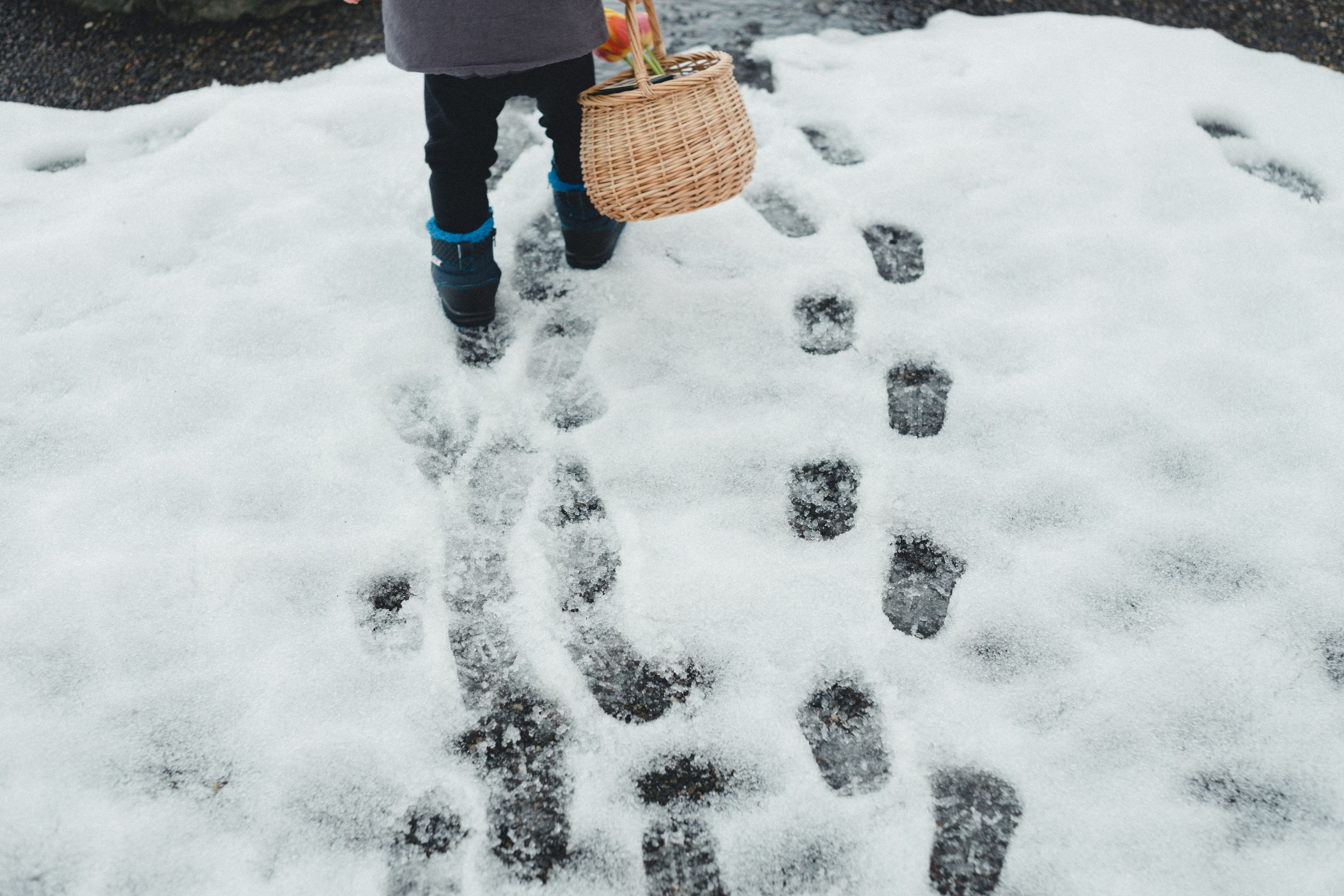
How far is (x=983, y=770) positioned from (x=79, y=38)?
3.15 meters

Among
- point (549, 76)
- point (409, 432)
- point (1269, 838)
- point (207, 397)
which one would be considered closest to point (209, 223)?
point (207, 397)

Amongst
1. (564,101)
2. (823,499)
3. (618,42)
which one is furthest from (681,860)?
(618,42)

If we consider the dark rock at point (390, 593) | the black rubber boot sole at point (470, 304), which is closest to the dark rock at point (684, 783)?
the dark rock at point (390, 593)

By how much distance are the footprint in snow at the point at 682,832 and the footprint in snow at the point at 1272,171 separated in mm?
2005

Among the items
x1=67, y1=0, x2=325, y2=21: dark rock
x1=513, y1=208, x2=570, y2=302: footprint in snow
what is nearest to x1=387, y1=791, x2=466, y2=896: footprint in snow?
x1=513, y1=208, x2=570, y2=302: footprint in snow

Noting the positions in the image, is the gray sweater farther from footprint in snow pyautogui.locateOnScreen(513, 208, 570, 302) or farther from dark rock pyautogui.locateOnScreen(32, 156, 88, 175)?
dark rock pyautogui.locateOnScreen(32, 156, 88, 175)

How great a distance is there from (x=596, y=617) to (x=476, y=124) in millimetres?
912

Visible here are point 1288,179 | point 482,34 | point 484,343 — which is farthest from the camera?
point 1288,179

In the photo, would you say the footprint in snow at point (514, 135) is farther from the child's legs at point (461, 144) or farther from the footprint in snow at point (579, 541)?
the footprint in snow at point (579, 541)

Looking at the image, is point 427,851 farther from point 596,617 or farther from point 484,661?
point 596,617

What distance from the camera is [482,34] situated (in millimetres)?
1251

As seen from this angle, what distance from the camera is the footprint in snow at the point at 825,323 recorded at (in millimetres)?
1702

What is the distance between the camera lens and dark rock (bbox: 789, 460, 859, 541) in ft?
4.73

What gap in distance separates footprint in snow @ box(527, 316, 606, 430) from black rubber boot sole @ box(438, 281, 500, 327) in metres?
0.13
